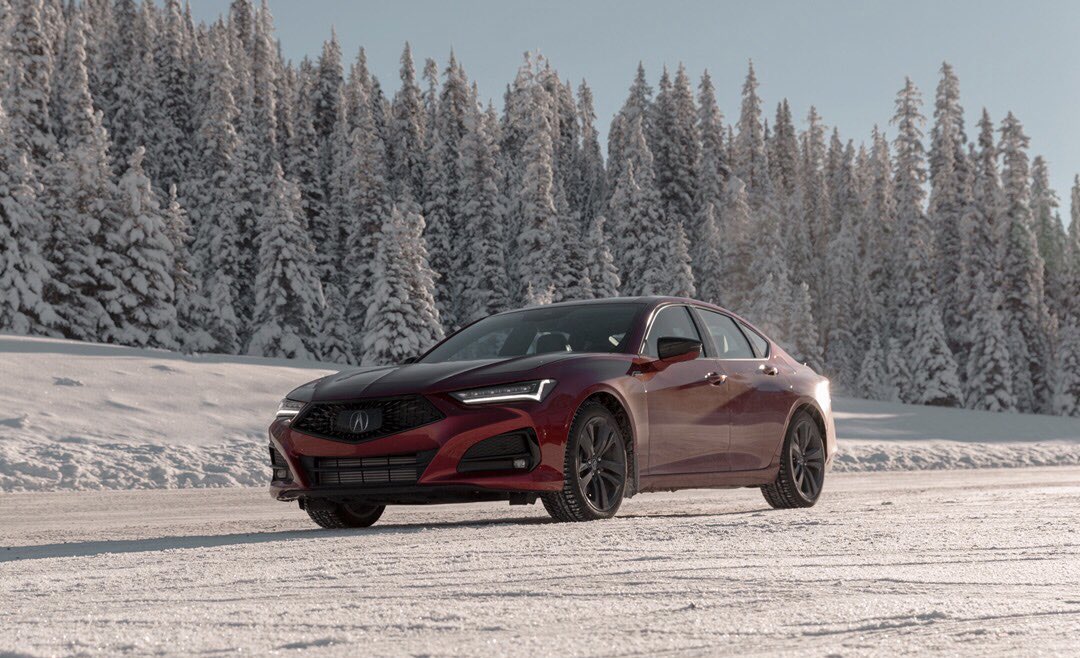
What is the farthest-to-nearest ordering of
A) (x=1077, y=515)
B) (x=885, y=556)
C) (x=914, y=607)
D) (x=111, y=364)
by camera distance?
(x=111, y=364)
(x=1077, y=515)
(x=885, y=556)
(x=914, y=607)

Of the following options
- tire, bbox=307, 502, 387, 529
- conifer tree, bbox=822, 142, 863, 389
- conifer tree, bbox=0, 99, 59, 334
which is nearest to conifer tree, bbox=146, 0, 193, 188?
conifer tree, bbox=0, 99, 59, 334

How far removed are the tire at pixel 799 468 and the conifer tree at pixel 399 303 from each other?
44.6 meters

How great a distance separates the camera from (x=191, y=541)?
25.0 feet

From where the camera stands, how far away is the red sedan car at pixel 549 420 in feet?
25.2

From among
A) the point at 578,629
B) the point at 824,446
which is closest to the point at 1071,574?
the point at 578,629

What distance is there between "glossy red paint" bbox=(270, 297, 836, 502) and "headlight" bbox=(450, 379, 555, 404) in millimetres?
43

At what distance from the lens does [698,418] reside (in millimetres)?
9000

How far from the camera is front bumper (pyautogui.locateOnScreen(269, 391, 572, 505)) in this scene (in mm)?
7625

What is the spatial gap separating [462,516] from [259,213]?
6669 cm

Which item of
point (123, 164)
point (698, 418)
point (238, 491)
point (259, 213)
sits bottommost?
point (238, 491)

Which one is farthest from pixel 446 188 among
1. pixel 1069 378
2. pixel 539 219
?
pixel 1069 378

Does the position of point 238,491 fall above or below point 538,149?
below

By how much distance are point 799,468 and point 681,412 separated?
6.03 feet

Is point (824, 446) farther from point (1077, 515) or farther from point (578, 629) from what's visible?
point (578, 629)
